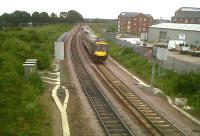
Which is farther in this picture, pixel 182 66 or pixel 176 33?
pixel 176 33

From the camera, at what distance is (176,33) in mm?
58281

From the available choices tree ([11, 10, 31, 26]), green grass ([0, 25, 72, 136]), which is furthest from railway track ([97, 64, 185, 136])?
tree ([11, 10, 31, 26])

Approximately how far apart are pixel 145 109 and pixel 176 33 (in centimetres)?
4225

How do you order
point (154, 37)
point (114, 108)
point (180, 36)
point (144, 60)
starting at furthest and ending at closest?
point (154, 37)
point (180, 36)
point (144, 60)
point (114, 108)

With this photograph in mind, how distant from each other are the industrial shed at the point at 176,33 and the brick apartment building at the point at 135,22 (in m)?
48.6

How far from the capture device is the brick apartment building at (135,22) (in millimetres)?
115312

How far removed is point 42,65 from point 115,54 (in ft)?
52.3

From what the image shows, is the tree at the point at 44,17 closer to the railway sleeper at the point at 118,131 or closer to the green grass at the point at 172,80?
the green grass at the point at 172,80

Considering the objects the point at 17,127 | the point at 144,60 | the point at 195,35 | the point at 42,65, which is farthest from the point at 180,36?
the point at 17,127

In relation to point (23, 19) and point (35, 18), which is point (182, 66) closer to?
point (23, 19)

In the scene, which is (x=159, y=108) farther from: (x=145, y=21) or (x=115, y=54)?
(x=145, y=21)

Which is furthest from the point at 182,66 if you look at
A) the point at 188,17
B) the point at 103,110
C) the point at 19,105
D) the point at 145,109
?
the point at 188,17

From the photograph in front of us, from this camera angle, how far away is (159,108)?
19.1 m

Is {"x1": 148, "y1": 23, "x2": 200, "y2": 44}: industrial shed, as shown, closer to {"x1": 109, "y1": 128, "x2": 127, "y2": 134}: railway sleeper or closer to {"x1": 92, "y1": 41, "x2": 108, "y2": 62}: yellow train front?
{"x1": 92, "y1": 41, "x2": 108, "y2": 62}: yellow train front
